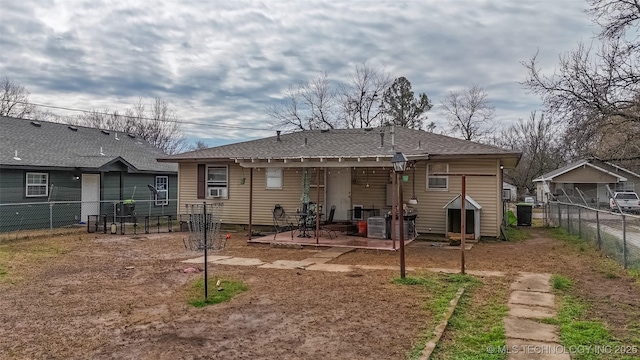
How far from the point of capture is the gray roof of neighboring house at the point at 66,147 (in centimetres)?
1476

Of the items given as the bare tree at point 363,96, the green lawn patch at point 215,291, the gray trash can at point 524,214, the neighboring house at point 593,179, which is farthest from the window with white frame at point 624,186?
the green lawn patch at point 215,291

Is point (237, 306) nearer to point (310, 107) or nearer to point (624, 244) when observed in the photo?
point (624, 244)

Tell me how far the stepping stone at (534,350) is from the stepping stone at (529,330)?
137 millimetres

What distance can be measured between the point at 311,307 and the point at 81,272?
4.66 m

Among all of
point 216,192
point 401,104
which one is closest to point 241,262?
point 216,192

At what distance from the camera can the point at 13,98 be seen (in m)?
30.6

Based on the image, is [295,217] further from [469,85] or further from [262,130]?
[469,85]

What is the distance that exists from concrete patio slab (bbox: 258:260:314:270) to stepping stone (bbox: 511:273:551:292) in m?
3.55

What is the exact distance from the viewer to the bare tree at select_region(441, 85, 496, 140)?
119 ft

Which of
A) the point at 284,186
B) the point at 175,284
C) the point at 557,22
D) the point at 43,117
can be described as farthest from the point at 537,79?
the point at 43,117

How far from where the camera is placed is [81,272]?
7.66 meters

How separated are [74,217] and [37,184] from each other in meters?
1.73

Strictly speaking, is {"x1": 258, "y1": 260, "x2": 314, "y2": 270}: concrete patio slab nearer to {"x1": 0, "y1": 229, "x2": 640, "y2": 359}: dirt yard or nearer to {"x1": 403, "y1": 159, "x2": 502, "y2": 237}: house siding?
{"x1": 0, "y1": 229, "x2": 640, "y2": 359}: dirt yard

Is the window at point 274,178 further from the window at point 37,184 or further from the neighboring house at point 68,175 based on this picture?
the window at point 37,184
